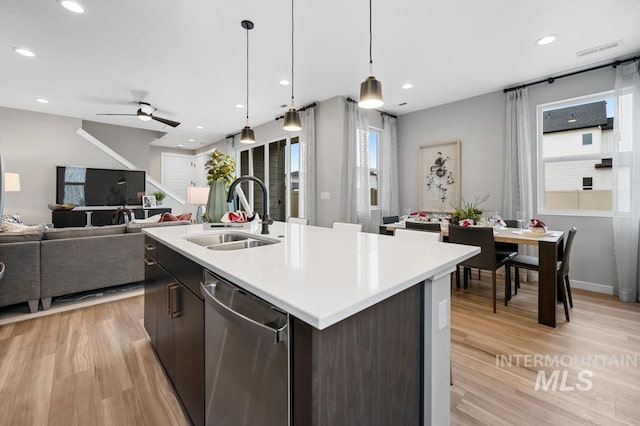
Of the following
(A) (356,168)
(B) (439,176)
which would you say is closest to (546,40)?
(B) (439,176)

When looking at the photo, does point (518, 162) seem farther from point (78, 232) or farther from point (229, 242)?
point (78, 232)

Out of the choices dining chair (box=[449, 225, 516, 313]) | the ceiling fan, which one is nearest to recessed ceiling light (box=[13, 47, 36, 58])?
the ceiling fan

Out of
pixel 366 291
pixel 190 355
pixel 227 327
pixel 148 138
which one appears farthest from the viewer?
pixel 148 138

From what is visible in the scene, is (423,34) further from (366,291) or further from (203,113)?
(203,113)

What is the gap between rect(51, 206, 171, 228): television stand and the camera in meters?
5.29

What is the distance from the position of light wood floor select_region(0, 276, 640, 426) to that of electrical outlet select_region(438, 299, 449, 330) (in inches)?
28.4

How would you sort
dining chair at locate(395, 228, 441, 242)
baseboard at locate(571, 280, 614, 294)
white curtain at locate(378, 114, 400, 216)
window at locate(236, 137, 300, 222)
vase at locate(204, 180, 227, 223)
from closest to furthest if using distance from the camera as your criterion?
1. dining chair at locate(395, 228, 441, 242)
2. vase at locate(204, 180, 227, 223)
3. baseboard at locate(571, 280, 614, 294)
4. white curtain at locate(378, 114, 400, 216)
5. window at locate(236, 137, 300, 222)

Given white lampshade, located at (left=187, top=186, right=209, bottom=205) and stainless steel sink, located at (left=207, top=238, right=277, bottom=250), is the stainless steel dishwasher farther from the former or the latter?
white lampshade, located at (left=187, top=186, right=209, bottom=205)

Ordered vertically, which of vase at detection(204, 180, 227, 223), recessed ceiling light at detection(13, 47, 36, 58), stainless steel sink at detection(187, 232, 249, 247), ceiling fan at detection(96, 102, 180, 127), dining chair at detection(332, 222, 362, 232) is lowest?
stainless steel sink at detection(187, 232, 249, 247)

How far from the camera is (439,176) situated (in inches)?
190

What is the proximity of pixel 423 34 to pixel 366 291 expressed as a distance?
2.98 metres

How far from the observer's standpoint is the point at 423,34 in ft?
8.98

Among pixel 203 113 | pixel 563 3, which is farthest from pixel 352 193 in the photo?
pixel 203 113

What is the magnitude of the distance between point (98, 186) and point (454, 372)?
7230mm
